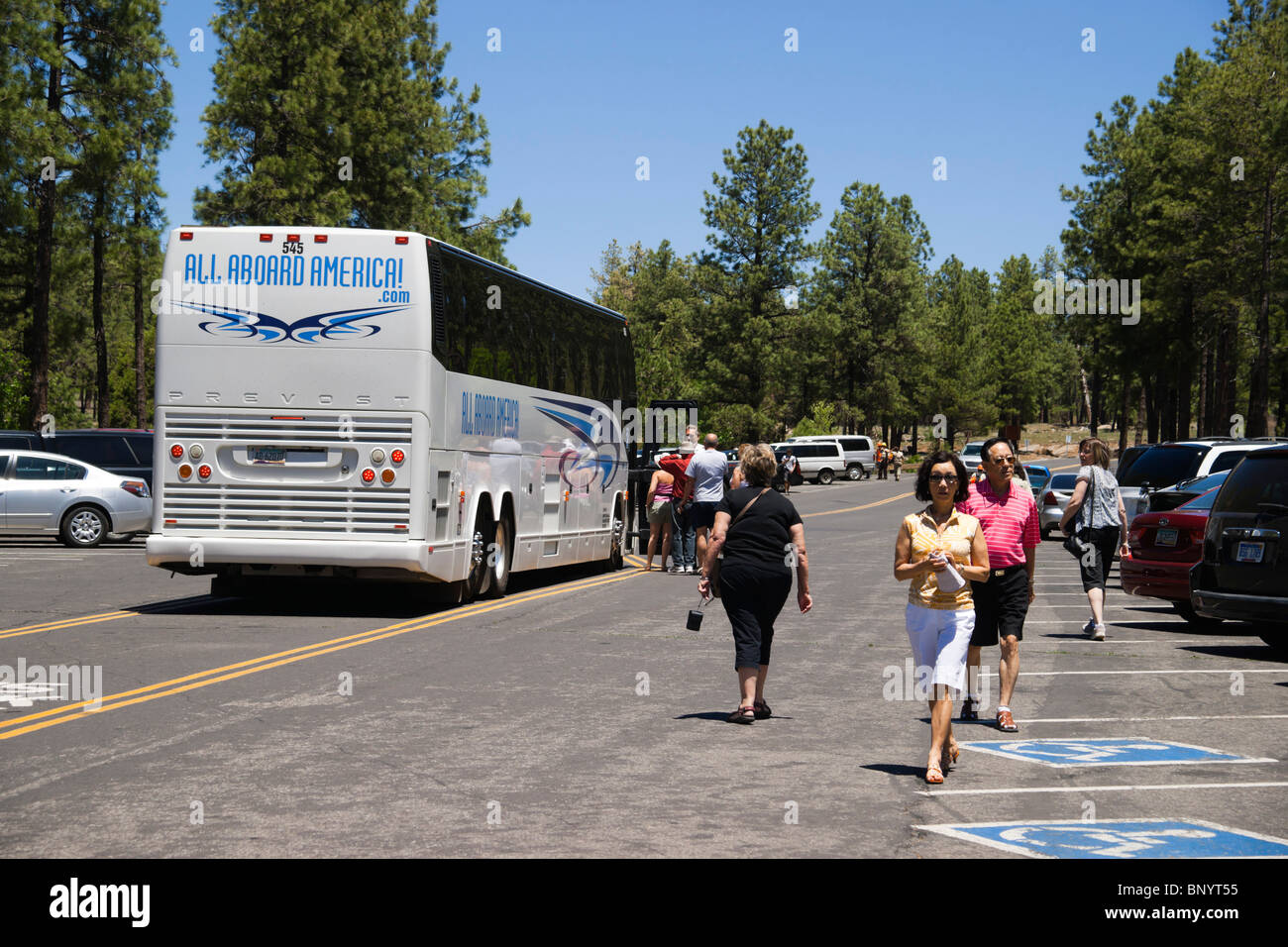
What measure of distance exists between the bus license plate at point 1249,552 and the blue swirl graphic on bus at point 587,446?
9.69 m

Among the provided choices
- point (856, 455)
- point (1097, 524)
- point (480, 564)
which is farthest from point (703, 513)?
point (856, 455)

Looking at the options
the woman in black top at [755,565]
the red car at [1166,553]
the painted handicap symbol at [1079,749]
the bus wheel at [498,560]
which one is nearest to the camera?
the painted handicap symbol at [1079,749]

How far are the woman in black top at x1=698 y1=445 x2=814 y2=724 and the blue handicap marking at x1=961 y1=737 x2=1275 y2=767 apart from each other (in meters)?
1.46

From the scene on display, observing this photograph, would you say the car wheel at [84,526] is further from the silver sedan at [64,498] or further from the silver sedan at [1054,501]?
the silver sedan at [1054,501]

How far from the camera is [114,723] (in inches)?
369

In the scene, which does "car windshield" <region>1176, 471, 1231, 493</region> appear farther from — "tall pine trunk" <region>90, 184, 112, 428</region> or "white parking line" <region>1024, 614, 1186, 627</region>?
"tall pine trunk" <region>90, 184, 112, 428</region>

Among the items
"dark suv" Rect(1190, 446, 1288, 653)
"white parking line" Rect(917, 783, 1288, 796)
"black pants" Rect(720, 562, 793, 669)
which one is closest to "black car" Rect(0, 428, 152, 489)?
"dark suv" Rect(1190, 446, 1288, 653)

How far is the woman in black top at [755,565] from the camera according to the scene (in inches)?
387

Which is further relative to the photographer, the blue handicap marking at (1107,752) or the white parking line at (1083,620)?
the white parking line at (1083,620)

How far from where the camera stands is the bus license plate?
1362 centimetres

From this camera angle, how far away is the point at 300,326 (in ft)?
52.0

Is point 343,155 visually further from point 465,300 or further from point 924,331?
point 924,331

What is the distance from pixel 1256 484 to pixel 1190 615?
11.3 feet

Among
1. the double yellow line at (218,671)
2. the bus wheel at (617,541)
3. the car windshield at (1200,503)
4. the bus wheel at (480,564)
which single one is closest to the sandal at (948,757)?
the double yellow line at (218,671)
